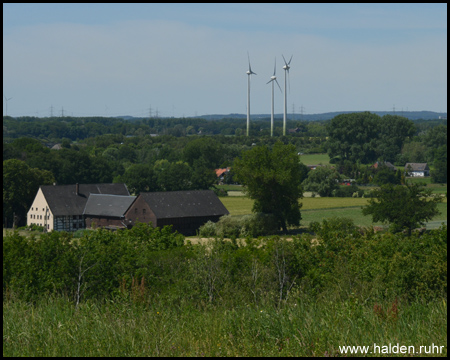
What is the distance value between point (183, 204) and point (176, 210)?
1.41 meters

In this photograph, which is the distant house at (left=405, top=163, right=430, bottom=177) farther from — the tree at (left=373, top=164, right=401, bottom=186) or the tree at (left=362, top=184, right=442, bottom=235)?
the tree at (left=362, top=184, right=442, bottom=235)

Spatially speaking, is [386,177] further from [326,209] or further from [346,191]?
[326,209]

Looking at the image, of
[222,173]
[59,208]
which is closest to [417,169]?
[222,173]

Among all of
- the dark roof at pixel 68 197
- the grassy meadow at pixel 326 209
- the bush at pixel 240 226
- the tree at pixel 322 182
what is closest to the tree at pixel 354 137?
the tree at pixel 322 182

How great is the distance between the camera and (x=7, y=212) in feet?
237

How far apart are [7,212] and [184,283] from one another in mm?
56380

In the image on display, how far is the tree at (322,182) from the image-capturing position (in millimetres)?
97750

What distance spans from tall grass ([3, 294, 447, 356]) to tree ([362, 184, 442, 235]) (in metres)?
43.7

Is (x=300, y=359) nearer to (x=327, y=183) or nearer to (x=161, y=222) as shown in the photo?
(x=161, y=222)

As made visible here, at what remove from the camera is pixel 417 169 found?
433 ft

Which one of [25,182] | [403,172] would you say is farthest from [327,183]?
[25,182]

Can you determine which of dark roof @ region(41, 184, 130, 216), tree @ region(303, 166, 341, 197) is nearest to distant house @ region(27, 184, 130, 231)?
dark roof @ region(41, 184, 130, 216)

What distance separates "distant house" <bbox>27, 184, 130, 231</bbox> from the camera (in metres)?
71.4

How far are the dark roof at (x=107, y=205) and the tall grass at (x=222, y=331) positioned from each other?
58.3 m
